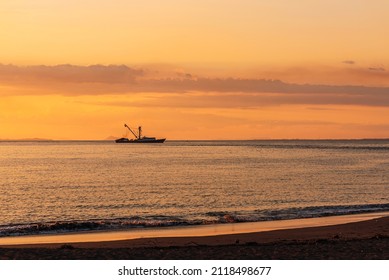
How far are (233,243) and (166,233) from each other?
7.27 meters

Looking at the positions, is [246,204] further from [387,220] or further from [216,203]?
[387,220]

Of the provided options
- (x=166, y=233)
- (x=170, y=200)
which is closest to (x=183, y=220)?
(x=166, y=233)

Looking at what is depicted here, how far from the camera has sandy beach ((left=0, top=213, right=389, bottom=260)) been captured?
18.5 metres

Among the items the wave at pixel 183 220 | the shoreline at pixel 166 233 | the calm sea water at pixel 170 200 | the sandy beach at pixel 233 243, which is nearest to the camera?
the sandy beach at pixel 233 243

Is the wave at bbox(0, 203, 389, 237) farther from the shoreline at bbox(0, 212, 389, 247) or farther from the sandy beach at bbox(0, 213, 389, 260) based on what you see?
the sandy beach at bbox(0, 213, 389, 260)

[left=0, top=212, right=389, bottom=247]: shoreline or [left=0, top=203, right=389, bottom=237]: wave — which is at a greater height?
[left=0, top=212, right=389, bottom=247]: shoreline

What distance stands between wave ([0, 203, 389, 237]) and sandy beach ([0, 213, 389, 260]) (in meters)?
2.45

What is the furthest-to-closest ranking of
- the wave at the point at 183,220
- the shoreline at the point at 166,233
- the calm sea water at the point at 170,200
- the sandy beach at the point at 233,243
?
the calm sea water at the point at 170,200 → the wave at the point at 183,220 → the shoreline at the point at 166,233 → the sandy beach at the point at 233,243

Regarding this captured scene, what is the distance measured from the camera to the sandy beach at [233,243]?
1845 cm

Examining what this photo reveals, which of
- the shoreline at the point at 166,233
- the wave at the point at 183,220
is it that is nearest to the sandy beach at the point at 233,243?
the shoreline at the point at 166,233

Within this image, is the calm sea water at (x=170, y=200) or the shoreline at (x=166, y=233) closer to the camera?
the shoreline at (x=166, y=233)

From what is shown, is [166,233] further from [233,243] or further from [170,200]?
[170,200]

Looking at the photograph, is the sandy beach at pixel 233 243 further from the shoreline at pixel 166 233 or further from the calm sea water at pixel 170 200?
the calm sea water at pixel 170 200

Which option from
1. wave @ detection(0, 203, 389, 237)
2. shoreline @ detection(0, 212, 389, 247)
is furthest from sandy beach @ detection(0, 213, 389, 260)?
wave @ detection(0, 203, 389, 237)
